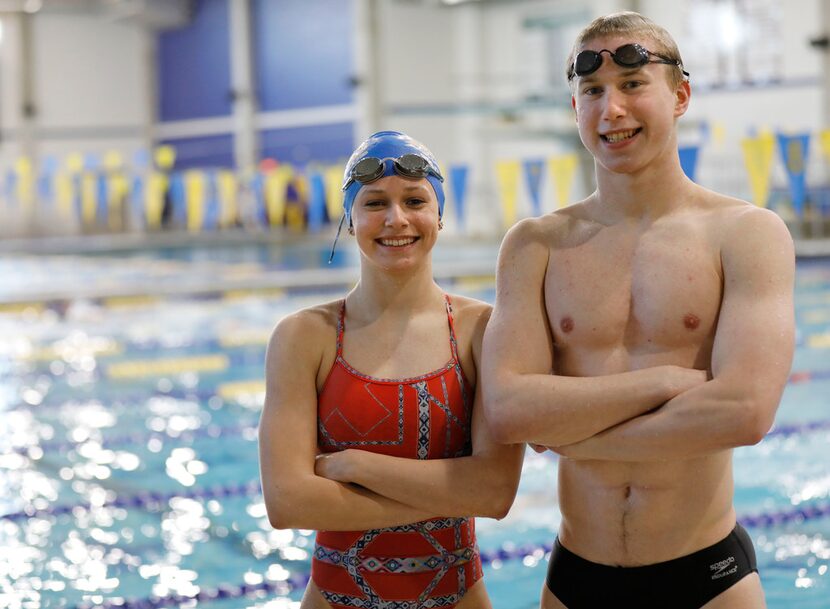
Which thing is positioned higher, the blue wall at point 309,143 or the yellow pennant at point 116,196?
the blue wall at point 309,143

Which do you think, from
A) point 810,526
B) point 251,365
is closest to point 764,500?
point 810,526

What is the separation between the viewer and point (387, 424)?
1.86 m

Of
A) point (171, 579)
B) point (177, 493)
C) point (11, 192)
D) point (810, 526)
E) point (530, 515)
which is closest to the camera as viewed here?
point (171, 579)

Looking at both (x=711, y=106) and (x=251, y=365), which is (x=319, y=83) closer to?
(x=711, y=106)

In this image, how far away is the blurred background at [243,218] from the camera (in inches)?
151

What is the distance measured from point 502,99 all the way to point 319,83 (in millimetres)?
4494

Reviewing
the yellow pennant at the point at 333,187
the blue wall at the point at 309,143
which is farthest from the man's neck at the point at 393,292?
the blue wall at the point at 309,143

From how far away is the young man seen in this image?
5.35ft

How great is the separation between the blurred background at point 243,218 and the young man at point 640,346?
1526mm

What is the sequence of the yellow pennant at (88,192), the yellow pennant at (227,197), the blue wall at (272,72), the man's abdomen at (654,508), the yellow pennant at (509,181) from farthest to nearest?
the blue wall at (272,72) < the yellow pennant at (88,192) < the yellow pennant at (227,197) < the yellow pennant at (509,181) < the man's abdomen at (654,508)

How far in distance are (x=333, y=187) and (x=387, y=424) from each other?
604 inches

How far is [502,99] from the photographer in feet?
64.0

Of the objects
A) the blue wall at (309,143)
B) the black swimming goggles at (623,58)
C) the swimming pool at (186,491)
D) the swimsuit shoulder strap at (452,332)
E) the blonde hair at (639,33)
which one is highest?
the blue wall at (309,143)

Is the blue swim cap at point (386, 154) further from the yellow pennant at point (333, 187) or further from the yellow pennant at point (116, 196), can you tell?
the yellow pennant at point (116, 196)
